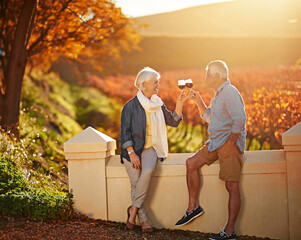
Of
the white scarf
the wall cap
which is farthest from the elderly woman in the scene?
the wall cap

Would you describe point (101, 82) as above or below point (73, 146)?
above

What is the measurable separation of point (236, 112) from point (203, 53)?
17.0 meters

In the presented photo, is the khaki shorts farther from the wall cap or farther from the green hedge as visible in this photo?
the green hedge

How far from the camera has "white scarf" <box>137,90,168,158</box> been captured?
13.1ft

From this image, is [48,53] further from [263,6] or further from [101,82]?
[263,6]

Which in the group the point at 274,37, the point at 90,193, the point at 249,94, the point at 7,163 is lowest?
the point at 90,193

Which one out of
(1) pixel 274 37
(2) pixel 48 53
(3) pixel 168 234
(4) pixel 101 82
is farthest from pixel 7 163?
(1) pixel 274 37

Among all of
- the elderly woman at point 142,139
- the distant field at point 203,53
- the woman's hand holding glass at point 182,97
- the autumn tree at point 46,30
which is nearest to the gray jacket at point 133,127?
the elderly woman at point 142,139

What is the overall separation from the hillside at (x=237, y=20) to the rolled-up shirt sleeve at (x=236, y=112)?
15.6m

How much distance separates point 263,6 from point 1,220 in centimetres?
1829

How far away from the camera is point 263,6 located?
1900cm

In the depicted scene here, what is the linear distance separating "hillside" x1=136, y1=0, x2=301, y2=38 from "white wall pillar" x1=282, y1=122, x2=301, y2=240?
50.5 feet

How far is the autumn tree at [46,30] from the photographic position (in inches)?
256

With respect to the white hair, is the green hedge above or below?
below
